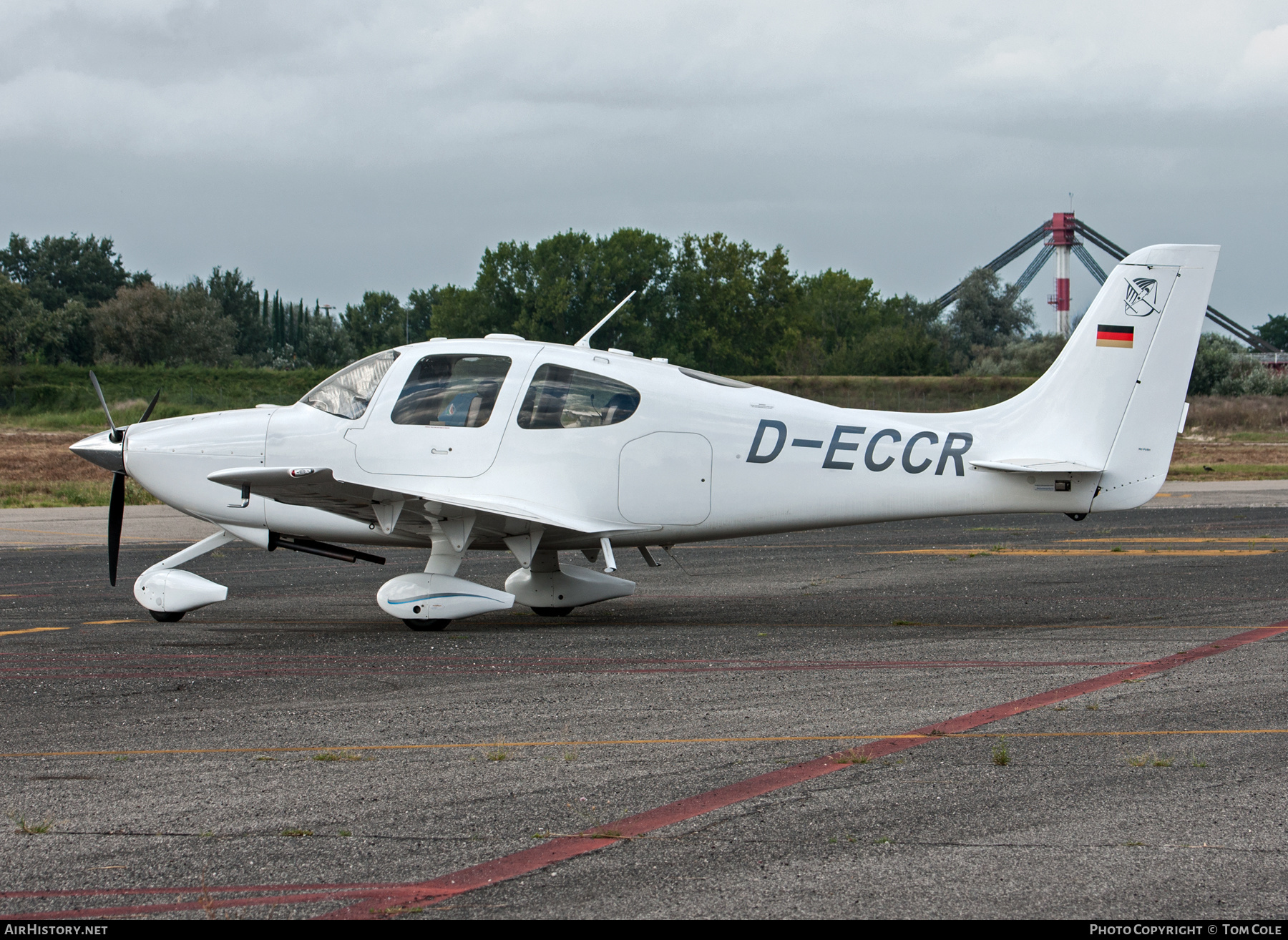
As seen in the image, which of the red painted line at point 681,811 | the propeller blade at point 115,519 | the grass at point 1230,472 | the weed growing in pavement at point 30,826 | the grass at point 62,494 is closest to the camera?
the red painted line at point 681,811

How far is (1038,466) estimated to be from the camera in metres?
9.86

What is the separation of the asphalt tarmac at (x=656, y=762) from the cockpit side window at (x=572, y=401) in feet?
6.05

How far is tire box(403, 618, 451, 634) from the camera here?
10.0 metres

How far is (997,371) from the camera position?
222ft

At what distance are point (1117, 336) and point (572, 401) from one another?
186 inches

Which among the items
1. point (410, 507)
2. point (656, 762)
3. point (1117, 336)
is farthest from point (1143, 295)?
Result: point (656, 762)

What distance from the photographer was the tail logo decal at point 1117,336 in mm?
10023

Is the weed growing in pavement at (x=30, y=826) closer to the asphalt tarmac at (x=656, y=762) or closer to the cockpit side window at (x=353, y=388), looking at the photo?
the asphalt tarmac at (x=656, y=762)

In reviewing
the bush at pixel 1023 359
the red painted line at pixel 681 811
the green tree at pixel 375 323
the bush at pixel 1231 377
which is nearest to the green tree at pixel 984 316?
the bush at pixel 1023 359

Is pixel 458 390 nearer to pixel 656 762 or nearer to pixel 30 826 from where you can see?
pixel 656 762

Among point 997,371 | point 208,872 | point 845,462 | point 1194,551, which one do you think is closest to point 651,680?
point 845,462

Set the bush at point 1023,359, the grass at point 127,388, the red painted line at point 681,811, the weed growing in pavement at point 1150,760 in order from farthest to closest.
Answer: the bush at point 1023,359 < the grass at point 127,388 < the weed growing in pavement at point 1150,760 < the red painted line at point 681,811

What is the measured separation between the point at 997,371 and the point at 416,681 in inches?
2521

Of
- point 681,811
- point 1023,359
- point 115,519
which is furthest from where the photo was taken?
point 1023,359
